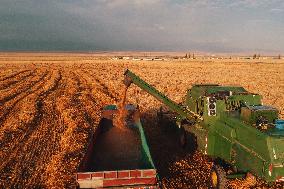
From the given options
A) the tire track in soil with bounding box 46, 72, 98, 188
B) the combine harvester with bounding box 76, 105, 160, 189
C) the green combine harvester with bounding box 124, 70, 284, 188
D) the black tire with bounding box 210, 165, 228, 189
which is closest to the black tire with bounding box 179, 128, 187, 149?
the green combine harvester with bounding box 124, 70, 284, 188

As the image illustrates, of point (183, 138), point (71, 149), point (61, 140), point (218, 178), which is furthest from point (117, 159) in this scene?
point (61, 140)

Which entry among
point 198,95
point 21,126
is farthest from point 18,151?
point 198,95

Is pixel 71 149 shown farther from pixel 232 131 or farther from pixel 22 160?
pixel 232 131

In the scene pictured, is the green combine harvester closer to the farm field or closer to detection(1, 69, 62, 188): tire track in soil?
the farm field

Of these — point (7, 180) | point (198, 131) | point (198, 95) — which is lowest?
point (7, 180)

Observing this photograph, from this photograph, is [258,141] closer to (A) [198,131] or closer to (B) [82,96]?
(A) [198,131]
